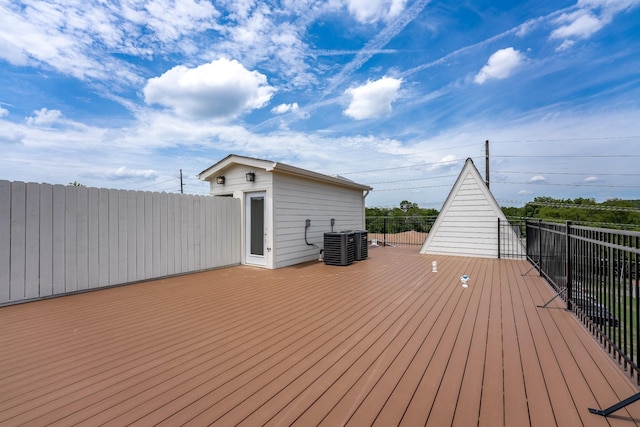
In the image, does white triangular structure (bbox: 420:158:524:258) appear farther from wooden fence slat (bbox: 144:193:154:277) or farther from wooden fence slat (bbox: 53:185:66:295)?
wooden fence slat (bbox: 53:185:66:295)

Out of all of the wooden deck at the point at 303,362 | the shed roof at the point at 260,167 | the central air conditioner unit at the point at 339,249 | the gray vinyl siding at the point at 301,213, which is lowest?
the wooden deck at the point at 303,362

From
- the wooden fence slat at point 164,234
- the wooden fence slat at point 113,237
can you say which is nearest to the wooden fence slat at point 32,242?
the wooden fence slat at point 113,237

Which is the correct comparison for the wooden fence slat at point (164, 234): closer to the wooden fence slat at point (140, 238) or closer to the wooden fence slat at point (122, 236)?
the wooden fence slat at point (140, 238)

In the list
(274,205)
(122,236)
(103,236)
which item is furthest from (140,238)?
(274,205)

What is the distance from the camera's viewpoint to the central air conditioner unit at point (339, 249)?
22.9 feet

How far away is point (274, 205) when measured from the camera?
650cm

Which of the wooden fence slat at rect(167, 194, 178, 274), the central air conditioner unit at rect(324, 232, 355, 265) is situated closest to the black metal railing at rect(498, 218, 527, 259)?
the central air conditioner unit at rect(324, 232, 355, 265)

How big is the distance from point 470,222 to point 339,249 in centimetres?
445

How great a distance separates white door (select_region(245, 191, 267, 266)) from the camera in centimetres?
672

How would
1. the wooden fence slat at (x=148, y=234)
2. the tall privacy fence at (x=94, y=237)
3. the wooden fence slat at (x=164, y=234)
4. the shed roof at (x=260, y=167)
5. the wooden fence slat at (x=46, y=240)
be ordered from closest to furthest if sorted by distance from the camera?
1. the tall privacy fence at (x=94, y=237)
2. the wooden fence slat at (x=46, y=240)
3. the wooden fence slat at (x=148, y=234)
4. the wooden fence slat at (x=164, y=234)
5. the shed roof at (x=260, y=167)

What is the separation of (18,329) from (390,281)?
17.0 ft

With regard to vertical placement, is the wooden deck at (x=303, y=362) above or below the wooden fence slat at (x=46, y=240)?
below

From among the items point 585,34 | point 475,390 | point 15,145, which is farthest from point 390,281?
point 15,145

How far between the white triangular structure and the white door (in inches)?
220
